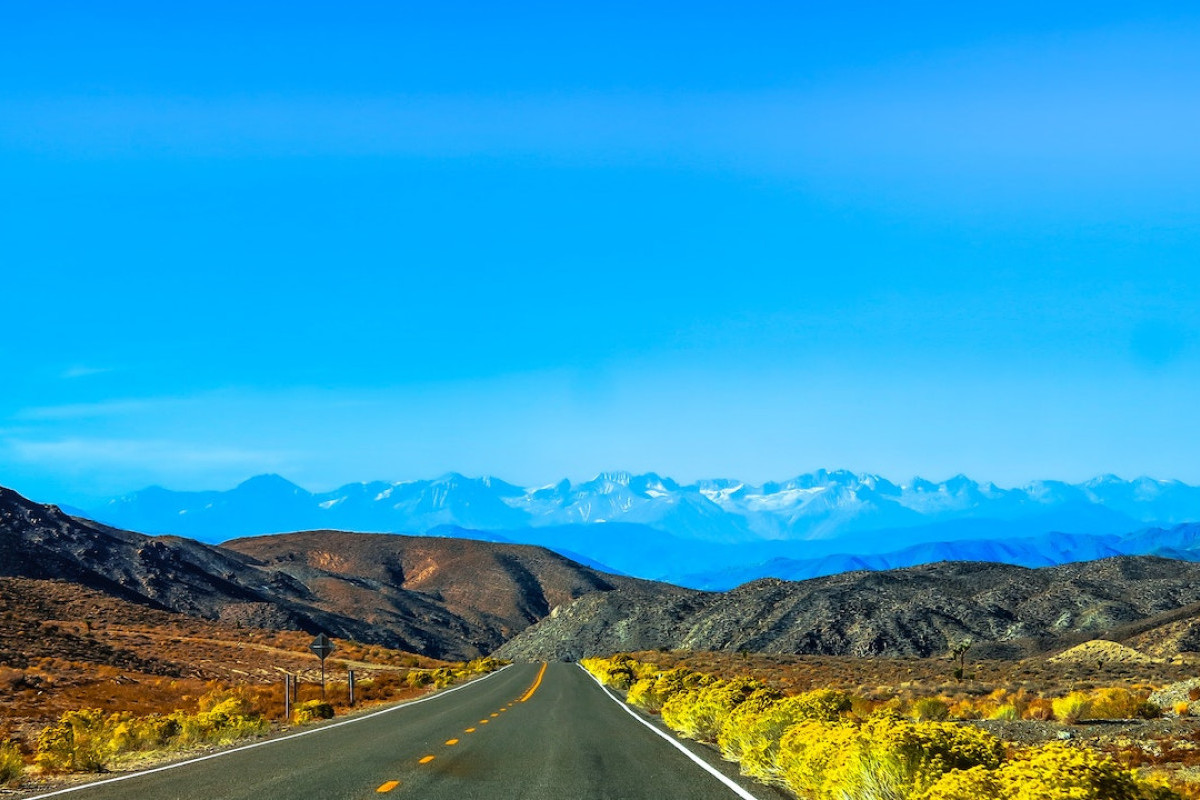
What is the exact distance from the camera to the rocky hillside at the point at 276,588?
371 feet

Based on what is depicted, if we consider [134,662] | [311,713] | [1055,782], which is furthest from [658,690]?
[134,662]

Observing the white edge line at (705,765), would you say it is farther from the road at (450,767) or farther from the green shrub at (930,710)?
the green shrub at (930,710)

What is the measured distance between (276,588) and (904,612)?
10138 centimetres

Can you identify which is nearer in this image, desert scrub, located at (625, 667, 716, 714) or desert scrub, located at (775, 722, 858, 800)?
desert scrub, located at (775, 722, 858, 800)

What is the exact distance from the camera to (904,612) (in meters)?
95.1

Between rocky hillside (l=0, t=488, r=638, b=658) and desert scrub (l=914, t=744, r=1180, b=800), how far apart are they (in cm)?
11140

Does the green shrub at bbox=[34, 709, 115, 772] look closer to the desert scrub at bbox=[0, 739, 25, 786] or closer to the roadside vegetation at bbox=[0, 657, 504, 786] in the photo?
the roadside vegetation at bbox=[0, 657, 504, 786]

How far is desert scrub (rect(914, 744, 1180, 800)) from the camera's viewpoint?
6852mm

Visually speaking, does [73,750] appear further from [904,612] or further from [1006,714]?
[904,612]

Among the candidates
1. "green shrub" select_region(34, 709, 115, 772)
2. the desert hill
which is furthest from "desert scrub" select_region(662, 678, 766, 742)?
the desert hill

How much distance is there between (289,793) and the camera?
464 inches

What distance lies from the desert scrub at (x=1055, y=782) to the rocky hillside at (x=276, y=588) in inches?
4386

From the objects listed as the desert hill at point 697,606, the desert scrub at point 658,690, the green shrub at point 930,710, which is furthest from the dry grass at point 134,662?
the green shrub at point 930,710

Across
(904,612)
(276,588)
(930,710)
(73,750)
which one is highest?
(276,588)
